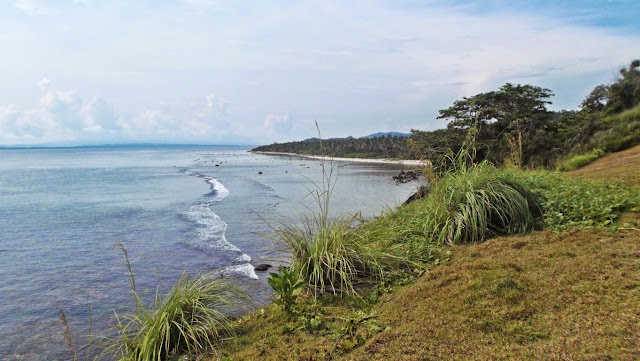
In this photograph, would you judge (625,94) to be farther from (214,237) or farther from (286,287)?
(286,287)

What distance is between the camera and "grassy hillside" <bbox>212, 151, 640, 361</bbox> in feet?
9.84

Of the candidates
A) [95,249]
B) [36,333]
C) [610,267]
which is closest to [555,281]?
[610,267]

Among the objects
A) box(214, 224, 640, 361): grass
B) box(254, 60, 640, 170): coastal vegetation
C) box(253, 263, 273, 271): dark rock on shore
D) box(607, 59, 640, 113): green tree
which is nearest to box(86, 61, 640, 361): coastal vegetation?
box(214, 224, 640, 361): grass

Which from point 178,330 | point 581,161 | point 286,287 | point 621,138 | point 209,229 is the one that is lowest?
point 209,229

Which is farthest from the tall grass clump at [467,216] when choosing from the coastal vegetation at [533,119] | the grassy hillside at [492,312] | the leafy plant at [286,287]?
the coastal vegetation at [533,119]

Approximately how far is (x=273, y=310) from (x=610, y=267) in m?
3.69

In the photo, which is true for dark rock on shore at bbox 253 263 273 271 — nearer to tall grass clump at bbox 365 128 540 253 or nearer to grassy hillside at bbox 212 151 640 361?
tall grass clump at bbox 365 128 540 253

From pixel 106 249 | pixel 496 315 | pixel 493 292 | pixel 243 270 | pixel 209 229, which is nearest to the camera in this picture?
pixel 496 315

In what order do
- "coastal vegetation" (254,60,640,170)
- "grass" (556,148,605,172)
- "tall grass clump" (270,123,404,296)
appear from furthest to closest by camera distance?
"coastal vegetation" (254,60,640,170) → "grass" (556,148,605,172) → "tall grass clump" (270,123,404,296)

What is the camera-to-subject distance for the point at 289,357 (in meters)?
3.56

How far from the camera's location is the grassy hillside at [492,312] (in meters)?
3.00

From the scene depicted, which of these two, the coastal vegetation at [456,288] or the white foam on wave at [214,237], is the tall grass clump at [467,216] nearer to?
the coastal vegetation at [456,288]

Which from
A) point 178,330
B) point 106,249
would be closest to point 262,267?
point 178,330

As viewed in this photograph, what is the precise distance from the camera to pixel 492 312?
3.50 metres
